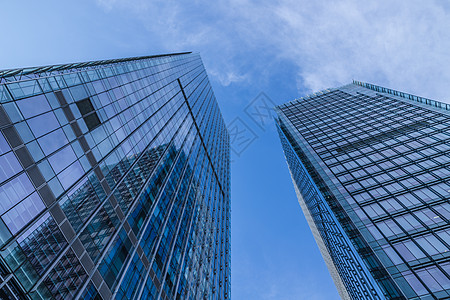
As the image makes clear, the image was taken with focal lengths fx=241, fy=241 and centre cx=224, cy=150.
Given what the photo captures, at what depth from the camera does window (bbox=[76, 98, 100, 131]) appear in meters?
23.8

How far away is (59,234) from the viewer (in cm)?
1758

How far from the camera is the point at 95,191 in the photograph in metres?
23.0

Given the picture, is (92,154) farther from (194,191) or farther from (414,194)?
(414,194)

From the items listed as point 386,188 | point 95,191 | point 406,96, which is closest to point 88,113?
point 95,191

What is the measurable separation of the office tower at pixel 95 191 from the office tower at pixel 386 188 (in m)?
25.6

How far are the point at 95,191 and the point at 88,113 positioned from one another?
26.2ft

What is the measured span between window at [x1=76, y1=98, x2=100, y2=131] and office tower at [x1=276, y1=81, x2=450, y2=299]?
1317 inches

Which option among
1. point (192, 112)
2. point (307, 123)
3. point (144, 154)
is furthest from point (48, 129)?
point (307, 123)

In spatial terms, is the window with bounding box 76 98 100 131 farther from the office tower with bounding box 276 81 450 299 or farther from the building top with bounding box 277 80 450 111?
the building top with bounding box 277 80 450 111

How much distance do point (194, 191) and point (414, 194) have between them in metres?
40.1

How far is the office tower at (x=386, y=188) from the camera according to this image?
24531 millimetres

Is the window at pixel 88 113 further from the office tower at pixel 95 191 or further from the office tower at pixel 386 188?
the office tower at pixel 386 188

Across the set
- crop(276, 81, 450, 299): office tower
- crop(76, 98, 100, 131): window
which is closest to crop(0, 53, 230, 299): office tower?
crop(76, 98, 100, 131): window

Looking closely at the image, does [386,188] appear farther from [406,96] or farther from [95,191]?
[95,191]
